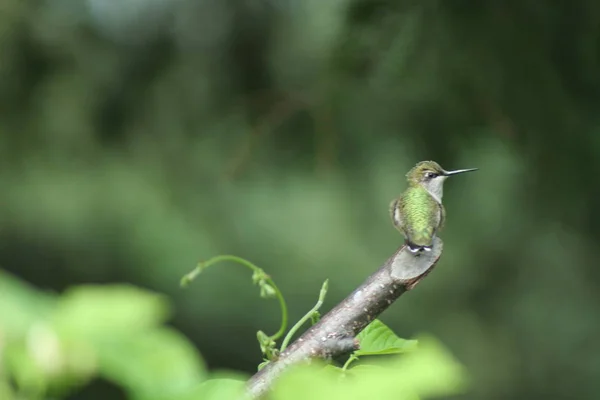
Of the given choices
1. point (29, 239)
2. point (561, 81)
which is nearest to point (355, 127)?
point (561, 81)

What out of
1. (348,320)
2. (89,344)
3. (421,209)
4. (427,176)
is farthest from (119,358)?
(427,176)

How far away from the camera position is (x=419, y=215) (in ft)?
2.56

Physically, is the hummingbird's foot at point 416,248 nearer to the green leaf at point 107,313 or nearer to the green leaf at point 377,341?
the green leaf at point 377,341

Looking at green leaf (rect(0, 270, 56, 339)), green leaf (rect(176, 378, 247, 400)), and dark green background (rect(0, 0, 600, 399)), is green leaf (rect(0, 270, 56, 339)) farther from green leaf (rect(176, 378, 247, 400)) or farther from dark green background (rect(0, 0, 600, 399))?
dark green background (rect(0, 0, 600, 399))

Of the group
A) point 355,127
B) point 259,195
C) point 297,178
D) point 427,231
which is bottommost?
point 427,231

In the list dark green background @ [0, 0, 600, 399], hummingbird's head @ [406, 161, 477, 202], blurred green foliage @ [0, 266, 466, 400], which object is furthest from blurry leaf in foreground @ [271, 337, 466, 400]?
dark green background @ [0, 0, 600, 399]

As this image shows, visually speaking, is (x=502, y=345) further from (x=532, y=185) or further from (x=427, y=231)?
(x=427, y=231)

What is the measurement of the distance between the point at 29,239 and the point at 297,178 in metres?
1.27

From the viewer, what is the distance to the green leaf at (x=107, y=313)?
258 mm

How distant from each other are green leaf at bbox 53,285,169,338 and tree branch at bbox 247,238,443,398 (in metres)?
0.26

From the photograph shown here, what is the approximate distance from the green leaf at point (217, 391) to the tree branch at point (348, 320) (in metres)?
0.16

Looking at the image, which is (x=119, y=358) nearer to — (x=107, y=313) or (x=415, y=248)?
(x=107, y=313)

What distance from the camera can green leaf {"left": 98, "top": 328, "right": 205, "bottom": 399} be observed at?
0.26 meters

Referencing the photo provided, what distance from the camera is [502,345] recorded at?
3.76m
